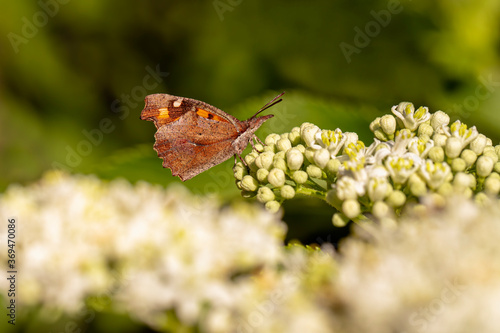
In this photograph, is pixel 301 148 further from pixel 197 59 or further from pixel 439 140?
pixel 197 59

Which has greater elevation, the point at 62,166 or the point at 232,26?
the point at 232,26

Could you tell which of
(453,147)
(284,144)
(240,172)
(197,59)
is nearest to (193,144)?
(240,172)

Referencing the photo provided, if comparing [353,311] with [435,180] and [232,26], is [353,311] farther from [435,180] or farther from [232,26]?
[232,26]

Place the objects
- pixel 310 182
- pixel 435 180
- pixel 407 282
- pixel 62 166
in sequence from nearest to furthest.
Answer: pixel 407 282 < pixel 435 180 < pixel 310 182 < pixel 62 166

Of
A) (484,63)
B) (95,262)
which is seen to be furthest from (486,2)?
(95,262)

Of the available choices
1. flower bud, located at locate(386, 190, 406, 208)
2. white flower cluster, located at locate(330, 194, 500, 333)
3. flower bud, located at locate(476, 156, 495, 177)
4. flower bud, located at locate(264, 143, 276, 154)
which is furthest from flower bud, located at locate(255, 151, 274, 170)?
white flower cluster, located at locate(330, 194, 500, 333)

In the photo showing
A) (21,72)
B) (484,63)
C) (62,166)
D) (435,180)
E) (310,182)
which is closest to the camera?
(435,180)

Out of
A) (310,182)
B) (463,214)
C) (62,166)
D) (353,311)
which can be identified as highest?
(463,214)
